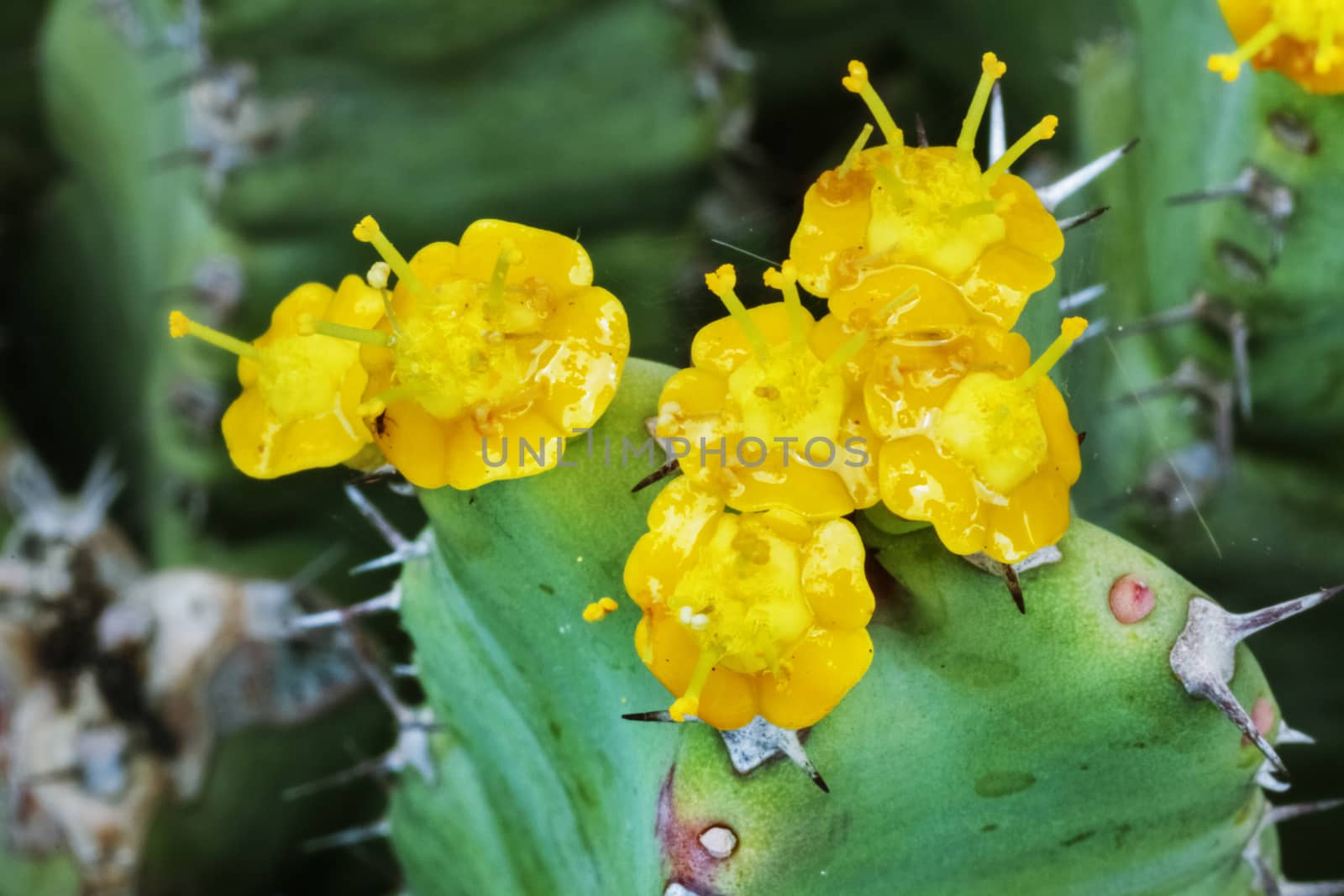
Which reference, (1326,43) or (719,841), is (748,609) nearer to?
(719,841)

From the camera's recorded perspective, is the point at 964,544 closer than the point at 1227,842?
Yes

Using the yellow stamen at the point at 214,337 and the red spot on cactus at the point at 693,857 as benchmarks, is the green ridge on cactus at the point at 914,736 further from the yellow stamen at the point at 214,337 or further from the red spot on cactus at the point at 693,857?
the yellow stamen at the point at 214,337

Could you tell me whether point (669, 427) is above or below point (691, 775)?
above

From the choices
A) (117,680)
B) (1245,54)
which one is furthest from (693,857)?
(117,680)

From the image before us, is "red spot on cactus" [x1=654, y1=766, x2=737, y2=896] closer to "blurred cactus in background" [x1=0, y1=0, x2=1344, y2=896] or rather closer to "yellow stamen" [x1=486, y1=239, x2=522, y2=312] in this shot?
"blurred cactus in background" [x1=0, y1=0, x2=1344, y2=896]

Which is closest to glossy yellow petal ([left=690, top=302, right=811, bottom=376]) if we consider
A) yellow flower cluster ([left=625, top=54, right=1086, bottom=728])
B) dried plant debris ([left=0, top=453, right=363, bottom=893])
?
yellow flower cluster ([left=625, top=54, right=1086, bottom=728])

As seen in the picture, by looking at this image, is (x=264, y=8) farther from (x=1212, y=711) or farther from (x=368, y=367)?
(x=1212, y=711)

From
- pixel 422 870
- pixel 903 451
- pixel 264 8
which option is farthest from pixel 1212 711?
pixel 264 8
